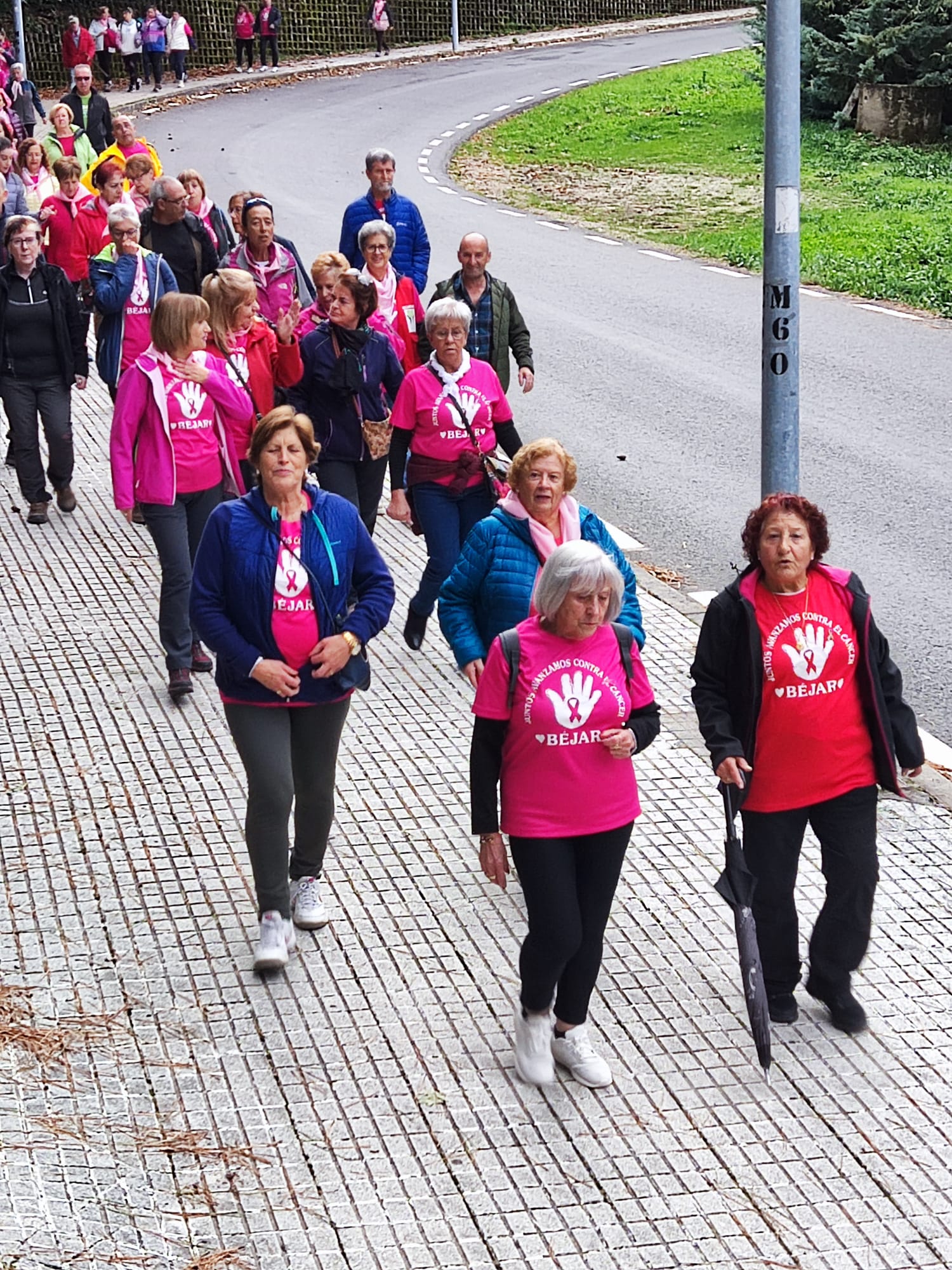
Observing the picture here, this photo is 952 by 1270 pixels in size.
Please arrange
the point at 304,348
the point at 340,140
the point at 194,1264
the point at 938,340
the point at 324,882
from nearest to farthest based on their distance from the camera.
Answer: the point at 194,1264 < the point at 324,882 < the point at 304,348 < the point at 938,340 < the point at 340,140

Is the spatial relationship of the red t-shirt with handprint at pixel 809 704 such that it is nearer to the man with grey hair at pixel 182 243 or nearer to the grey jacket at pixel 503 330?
the grey jacket at pixel 503 330

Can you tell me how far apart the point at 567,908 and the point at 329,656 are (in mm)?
1200

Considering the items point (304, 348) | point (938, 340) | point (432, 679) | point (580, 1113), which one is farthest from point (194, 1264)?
point (938, 340)

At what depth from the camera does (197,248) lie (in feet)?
39.5

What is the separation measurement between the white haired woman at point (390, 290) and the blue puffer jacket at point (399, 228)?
7.19 ft

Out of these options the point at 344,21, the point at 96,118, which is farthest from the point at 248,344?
the point at 344,21

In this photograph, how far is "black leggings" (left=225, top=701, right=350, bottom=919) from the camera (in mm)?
5945

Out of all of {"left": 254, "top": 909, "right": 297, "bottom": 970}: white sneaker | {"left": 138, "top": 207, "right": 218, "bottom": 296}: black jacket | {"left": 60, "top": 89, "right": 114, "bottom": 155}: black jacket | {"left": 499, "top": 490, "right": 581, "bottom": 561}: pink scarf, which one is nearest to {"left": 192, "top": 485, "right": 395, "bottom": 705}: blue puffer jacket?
{"left": 499, "top": 490, "right": 581, "bottom": 561}: pink scarf

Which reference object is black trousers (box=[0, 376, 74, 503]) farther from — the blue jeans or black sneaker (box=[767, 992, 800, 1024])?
black sneaker (box=[767, 992, 800, 1024])

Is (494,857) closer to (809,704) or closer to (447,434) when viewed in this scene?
(809,704)

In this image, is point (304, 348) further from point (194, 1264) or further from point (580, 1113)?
point (194, 1264)

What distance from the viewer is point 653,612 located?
388 inches

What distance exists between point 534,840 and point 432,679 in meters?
3.77

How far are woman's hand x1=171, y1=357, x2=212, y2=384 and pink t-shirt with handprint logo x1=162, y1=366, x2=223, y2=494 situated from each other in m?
0.03
